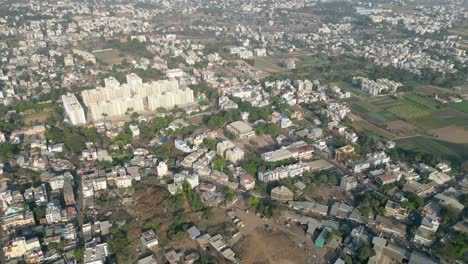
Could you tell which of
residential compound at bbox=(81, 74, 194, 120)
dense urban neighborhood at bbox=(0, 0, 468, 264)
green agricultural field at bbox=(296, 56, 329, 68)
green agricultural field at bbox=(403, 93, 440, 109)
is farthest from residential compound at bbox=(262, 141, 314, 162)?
green agricultural field at bbox=(296, 56, 329, 68)

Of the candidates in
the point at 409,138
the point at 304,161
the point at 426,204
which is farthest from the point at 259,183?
the point at 409,138

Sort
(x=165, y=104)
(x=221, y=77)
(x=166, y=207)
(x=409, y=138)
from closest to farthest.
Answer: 1. (x=166, y=207)
2. (x=409, y=138)
3. (x=165, y=104)
4. (x=221, y=77)

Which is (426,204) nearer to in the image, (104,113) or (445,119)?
(445,119)

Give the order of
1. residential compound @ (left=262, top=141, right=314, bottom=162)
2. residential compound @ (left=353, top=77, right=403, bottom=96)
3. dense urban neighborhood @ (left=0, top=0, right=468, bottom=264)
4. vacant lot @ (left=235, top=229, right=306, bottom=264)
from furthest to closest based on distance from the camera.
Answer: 1. residential compound @ (left=353, top=77, right=403, bottom=96)
2. residential compound @ (left=262, top=141, right=314, bottom=162)
3. dense urban neighborhood @ (left=0, top=0, right=468, bottom=264)
4. vacant lot @ (left=235, top=229, right=306, bottom=264)

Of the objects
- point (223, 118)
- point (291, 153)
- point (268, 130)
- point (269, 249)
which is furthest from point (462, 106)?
point (269, 249)

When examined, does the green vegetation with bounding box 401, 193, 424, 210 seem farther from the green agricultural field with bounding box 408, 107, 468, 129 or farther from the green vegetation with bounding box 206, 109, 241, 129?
the green vegetation with bounding box 206, 109, 241, 129
